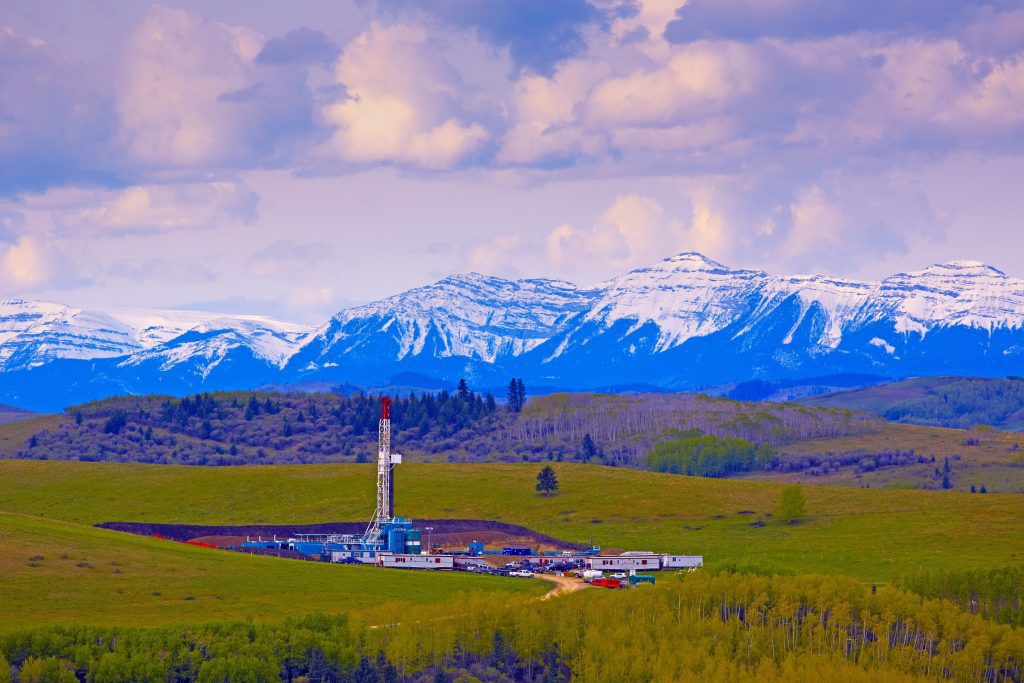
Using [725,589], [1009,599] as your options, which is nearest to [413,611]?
[725,589]

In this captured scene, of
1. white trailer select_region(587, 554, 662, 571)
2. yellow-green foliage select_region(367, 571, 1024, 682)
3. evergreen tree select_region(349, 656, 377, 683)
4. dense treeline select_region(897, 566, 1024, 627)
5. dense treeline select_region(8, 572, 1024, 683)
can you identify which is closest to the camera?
dense treeline select_region(8, 572, 1024, 683)

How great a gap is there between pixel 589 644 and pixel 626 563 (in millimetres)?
56159

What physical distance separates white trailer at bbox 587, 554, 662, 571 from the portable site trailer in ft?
54.8

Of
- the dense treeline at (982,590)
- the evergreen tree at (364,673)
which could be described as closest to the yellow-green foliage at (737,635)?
the evergreen tree at (364,673)

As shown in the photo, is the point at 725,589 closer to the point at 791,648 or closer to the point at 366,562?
the point at 791,648

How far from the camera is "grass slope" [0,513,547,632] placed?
150 m

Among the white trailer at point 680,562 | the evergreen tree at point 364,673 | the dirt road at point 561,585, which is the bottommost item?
the evergreen tree at point 364,673

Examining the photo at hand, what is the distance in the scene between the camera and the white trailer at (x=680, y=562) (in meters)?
189

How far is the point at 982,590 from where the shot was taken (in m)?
155

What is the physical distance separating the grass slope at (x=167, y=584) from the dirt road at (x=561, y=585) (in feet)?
6.85

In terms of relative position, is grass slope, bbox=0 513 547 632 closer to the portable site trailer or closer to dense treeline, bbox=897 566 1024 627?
the portable site trailer

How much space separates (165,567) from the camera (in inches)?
6772

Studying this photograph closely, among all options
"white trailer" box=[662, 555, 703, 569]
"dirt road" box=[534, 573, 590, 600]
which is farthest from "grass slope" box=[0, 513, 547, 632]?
"white trailer" box=[662, 555, 703, 569]

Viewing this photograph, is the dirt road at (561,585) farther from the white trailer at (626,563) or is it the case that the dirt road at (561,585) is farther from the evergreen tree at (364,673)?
the evergreen tree at (364,673)
